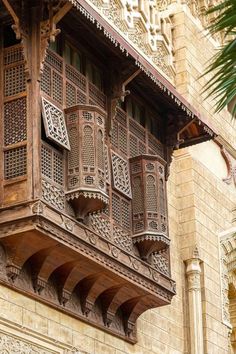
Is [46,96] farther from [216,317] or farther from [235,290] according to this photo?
[235,290]

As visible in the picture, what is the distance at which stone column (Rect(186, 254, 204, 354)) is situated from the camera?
46.2ft

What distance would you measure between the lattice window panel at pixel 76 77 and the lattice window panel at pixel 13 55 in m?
0.82

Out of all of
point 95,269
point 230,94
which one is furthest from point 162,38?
point 230,94

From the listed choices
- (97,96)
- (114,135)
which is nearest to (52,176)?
(97,96)

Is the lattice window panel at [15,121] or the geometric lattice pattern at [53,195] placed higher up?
the lattice window panel at [15,121]

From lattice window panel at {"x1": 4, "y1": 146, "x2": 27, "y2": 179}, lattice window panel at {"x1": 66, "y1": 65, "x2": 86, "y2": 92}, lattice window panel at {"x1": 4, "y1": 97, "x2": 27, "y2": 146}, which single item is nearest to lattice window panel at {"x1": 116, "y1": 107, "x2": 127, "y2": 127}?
lattice window panel at {"x1": 66, "y1": 65, "x2": 86, "y2": 92}

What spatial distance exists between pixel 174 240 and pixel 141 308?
2.24 meters

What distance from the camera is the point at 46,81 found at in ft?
35.9

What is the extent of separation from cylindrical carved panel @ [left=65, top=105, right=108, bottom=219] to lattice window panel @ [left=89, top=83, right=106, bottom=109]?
30.3 inches

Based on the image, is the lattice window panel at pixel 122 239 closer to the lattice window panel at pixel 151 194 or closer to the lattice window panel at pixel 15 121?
the lattice window panel at pixel 151 194

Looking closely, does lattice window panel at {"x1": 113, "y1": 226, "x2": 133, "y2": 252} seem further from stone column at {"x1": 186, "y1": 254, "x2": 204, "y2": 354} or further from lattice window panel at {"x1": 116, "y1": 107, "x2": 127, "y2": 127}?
stone column at {"x1": 186, "y1": 254, "x2": 204, "y2": 354}

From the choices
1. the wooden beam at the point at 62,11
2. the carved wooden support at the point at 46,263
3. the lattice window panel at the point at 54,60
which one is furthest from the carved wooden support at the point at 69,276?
the wooden beam at the point at 62,11

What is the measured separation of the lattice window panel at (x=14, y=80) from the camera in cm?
1070

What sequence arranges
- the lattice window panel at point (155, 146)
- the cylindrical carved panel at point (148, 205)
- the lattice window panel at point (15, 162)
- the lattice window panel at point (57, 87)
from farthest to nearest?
the lattice window panel at point (155, 146) → the cylindrical carved panel at point (148, 205) → the lattice window panel at point (57, 87) → the lattice window panel at point (15, 162)
